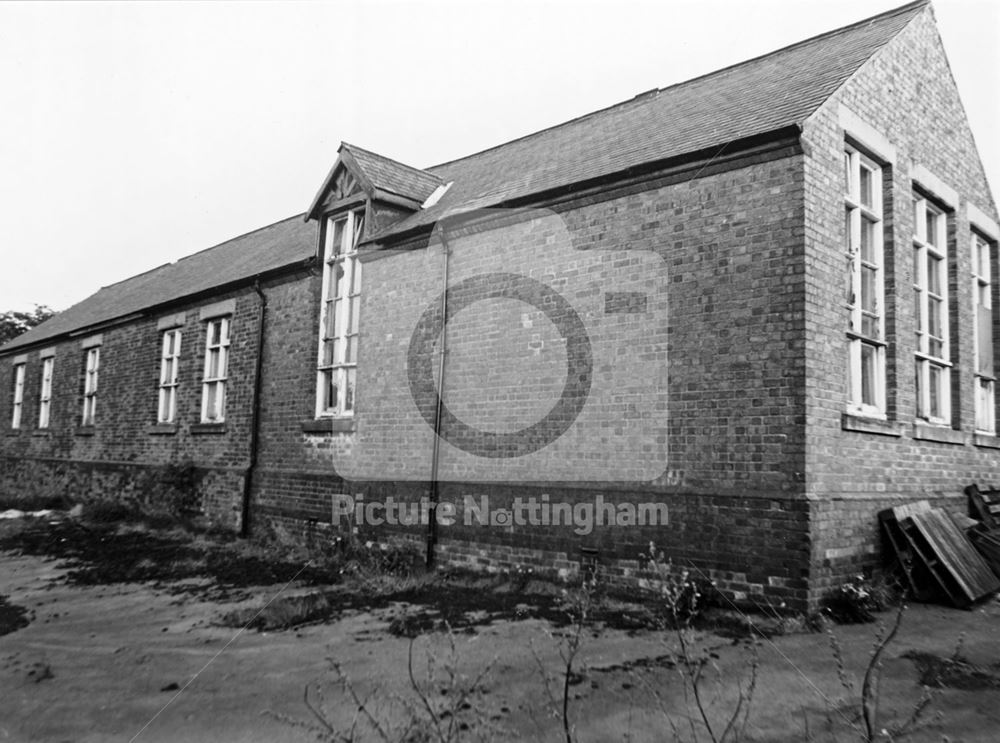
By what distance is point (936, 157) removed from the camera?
9.72 metres

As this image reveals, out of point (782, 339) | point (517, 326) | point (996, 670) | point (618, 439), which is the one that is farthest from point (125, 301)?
point (996, 670)

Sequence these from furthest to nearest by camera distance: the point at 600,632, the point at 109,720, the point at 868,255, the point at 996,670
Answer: the point at 868,255
the point at 600,632
the point at 996,670
the point at 109,720

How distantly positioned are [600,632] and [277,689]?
2.71m

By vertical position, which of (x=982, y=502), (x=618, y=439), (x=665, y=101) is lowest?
(x=982, y=502)

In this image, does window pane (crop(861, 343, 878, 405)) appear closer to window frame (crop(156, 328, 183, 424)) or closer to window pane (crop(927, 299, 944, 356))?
window pane (crop(927, 299, 944, 356))

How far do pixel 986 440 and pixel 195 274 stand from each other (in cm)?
1708

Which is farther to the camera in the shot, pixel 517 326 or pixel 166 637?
pixel 517 326

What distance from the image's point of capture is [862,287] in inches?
323

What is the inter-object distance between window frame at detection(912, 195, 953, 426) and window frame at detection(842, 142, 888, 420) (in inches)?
36.9

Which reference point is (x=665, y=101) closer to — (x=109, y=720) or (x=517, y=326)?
(x=517, y=326)

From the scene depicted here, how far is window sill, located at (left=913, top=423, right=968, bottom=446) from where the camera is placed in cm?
844


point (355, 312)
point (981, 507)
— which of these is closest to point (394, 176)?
point (355, 312)

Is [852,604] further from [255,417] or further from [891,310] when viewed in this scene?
[255,417]

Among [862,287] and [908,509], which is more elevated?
[862,287]
